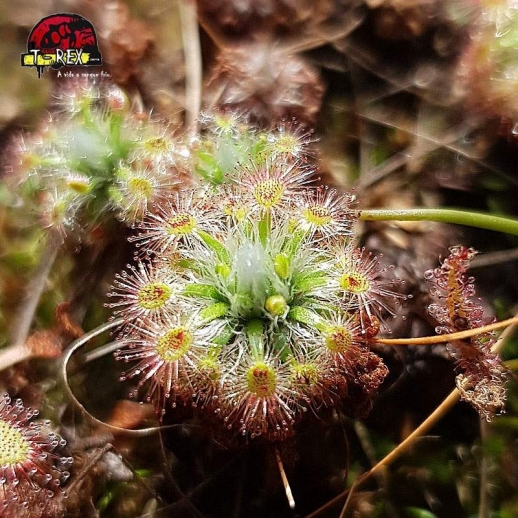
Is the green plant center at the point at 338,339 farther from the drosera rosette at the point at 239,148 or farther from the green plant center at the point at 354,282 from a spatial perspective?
the drosera rosette at the point at 239,148

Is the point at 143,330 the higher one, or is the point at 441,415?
the point at 143,330

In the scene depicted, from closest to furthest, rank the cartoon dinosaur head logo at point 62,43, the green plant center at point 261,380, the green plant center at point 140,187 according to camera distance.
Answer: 1. the green plant center at point 261,380
2. the green plant center at point 140,187
3. the cartoon dinosaur head logo at point 62,43

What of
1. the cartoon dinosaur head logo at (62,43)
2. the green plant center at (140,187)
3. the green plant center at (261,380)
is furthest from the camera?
the cartoon dinosaur head logo at (62,43)

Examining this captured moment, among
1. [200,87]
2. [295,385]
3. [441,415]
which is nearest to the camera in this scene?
[295,385]

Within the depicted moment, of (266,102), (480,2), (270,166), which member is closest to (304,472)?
(270,166)

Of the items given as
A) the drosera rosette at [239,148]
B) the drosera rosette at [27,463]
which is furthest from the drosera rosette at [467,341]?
the drosera rosette at [27,463]

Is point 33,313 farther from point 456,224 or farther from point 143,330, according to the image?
point 456,224
